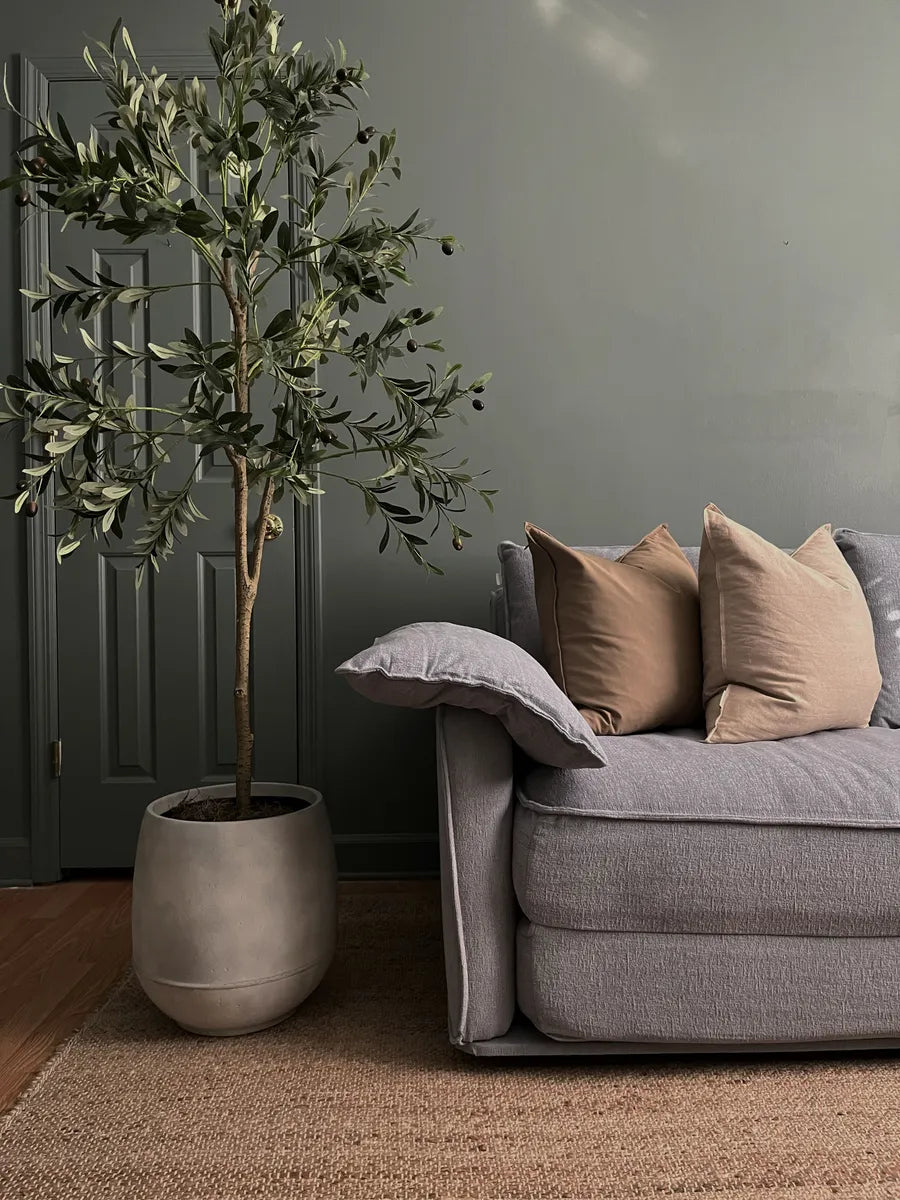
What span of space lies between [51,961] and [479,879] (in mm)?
1063

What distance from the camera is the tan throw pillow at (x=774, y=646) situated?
182cm

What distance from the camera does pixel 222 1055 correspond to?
1549 mm

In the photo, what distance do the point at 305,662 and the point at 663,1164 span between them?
1568 mm

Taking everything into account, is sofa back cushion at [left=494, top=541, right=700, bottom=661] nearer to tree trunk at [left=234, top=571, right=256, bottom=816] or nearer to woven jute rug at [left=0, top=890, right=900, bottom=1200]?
tree trunk at [left=234, top=571, right=256, bottom=816]

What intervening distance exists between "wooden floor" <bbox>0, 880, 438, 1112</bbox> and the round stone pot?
0.74ft

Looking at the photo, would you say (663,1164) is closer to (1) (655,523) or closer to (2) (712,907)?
(2) (712,907)

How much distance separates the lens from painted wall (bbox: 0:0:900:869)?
8.28 ft

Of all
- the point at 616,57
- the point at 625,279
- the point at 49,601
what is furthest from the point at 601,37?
the point at 49,601

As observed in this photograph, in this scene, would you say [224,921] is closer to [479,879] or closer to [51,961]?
[479,879]

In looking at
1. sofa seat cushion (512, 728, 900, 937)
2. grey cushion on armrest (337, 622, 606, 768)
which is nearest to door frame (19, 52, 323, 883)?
grey cushion on armrest (337, 622, 606, 768)

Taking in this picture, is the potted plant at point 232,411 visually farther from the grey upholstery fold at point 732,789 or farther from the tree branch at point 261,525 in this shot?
the grey upholstery fold at point 732,789

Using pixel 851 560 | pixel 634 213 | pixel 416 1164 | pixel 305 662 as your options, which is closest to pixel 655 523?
pixel 851 560

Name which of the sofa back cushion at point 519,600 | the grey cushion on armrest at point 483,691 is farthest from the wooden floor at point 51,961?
the sofa back cushion at point 519,600

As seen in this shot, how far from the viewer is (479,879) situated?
58.6 inches
